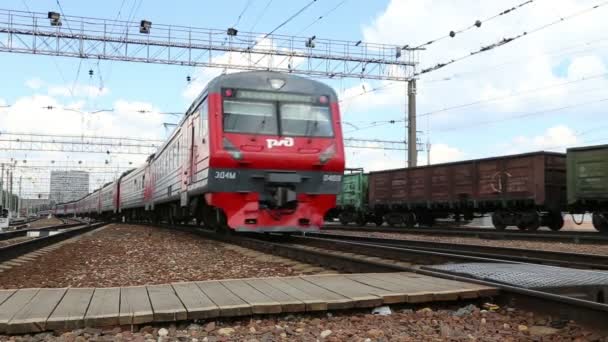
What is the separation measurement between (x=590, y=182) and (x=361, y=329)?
13.9 m

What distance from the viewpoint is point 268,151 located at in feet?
33.6

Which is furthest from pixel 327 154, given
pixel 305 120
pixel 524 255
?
pixel 524 255

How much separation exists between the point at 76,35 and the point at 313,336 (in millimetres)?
23164

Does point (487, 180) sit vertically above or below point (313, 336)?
above

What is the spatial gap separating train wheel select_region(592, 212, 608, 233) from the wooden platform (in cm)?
1338

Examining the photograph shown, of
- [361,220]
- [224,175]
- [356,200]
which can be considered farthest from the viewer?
[361,220]

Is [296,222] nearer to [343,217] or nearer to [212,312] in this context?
[212,312]

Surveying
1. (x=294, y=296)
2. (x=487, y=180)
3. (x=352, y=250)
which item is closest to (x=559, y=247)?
(x=352, y=250)

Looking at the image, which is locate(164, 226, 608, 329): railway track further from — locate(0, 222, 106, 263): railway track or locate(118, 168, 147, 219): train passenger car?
locate(118, 168, 147, 219): train passenger car

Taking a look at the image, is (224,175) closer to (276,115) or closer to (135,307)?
(276,115)

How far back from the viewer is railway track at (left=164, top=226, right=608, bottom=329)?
339 cm

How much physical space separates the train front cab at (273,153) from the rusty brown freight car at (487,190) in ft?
27.3

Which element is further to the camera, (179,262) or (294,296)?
(179,262)

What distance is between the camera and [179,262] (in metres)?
7.64
